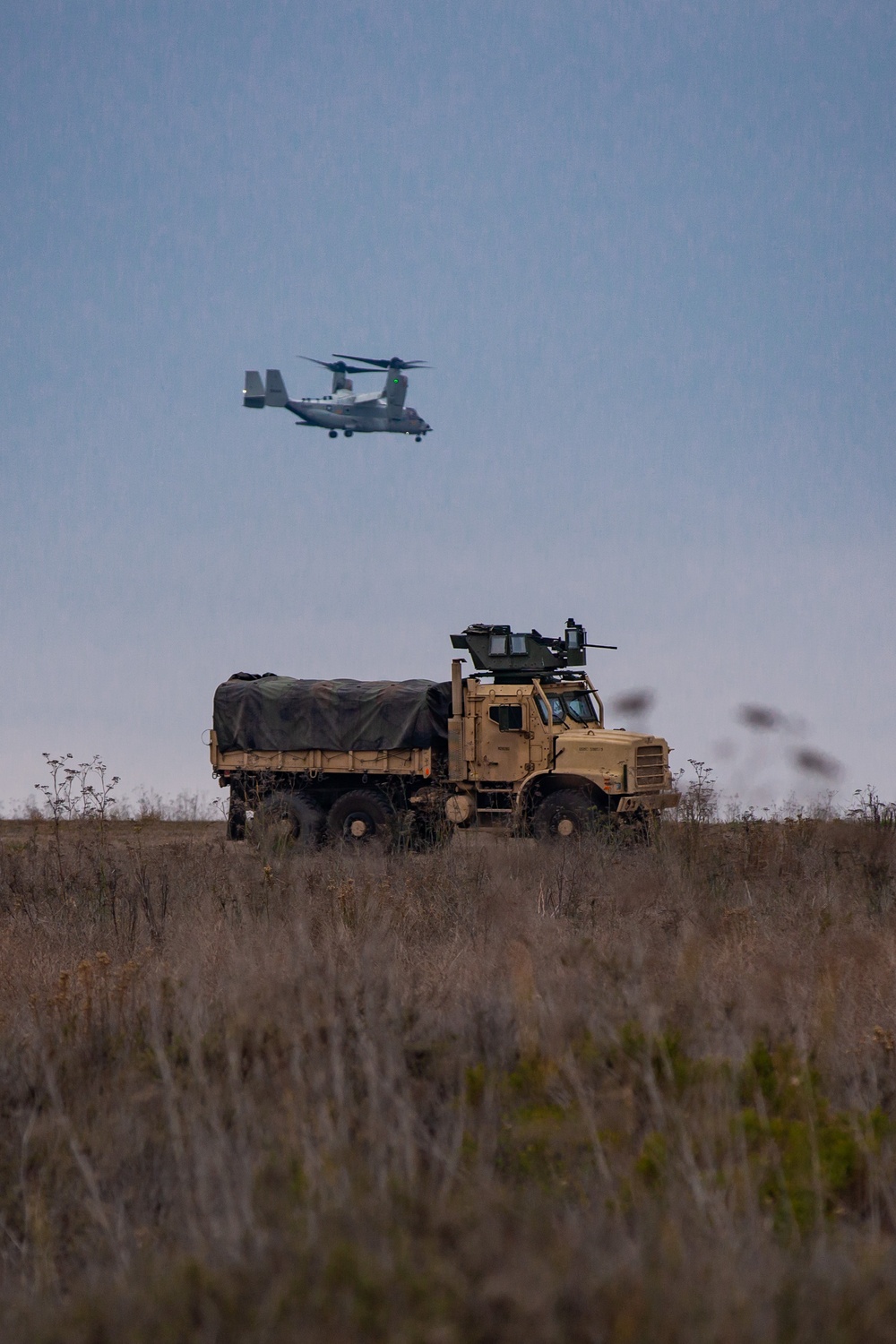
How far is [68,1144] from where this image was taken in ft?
15.0

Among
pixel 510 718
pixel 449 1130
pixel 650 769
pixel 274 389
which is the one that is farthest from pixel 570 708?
pixel 274 389

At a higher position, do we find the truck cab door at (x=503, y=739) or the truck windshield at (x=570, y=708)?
the truck windshield at (x=570, y=708)

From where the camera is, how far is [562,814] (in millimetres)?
17766

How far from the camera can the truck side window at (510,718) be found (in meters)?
18.7

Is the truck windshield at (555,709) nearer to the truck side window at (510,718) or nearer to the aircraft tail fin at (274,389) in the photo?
the truck side window at (510,718)

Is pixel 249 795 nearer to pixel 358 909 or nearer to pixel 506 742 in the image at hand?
pixel 506 742

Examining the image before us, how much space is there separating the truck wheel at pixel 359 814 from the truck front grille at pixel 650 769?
346 cm

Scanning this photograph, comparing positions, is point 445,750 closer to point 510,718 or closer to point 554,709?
point 510,718

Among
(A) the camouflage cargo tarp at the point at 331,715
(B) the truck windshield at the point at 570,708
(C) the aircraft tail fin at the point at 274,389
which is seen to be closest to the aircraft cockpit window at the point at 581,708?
(B) the truck windshield at the point at 570,708

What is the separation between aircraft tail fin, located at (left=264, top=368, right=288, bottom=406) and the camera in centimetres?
7038

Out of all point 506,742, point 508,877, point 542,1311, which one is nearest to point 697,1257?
point 542,1311

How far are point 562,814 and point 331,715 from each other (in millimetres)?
3868

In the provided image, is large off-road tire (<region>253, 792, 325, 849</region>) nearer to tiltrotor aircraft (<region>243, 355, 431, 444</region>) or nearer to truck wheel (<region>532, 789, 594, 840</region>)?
truck wheel (<region>532, 789, 594, 840</region>)

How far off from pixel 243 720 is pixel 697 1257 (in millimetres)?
17623
